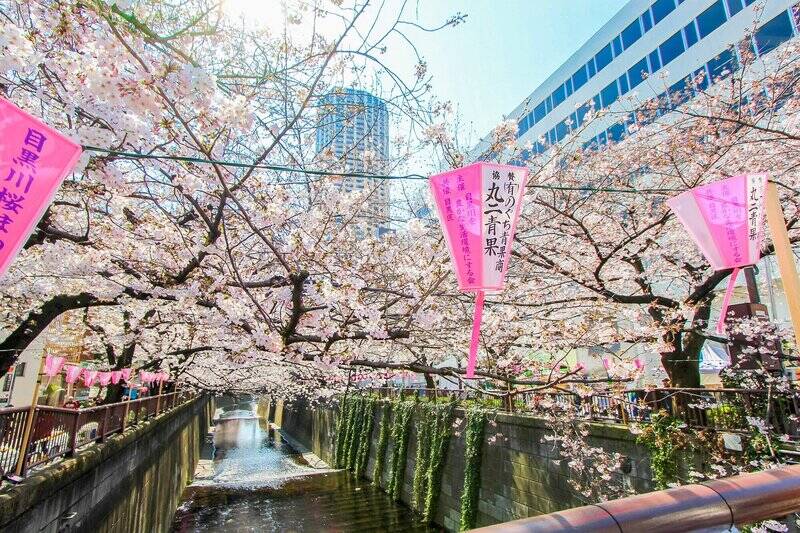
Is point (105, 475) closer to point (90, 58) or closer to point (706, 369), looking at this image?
point (90, 58)

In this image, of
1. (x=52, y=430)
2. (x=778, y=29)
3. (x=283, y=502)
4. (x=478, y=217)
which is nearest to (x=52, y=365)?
(x=52, y=430)

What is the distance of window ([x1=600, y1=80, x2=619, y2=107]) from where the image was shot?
2786 cm

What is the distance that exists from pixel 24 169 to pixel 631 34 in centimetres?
3242

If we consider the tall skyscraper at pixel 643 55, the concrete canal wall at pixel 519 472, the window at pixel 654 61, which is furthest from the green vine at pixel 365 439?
the window at pixel 654 61

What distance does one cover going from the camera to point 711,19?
2208cm

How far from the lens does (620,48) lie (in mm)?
27938

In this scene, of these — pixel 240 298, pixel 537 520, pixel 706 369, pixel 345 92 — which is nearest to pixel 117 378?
pixel 240 298

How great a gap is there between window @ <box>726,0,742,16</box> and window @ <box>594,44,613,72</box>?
7.89 m

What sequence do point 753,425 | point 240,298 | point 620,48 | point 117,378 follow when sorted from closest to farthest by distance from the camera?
point 240,298 < point 753,425 < point 117,378 < point 620,48

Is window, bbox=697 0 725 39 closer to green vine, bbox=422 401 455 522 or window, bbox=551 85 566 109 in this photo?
window, bbox=551 85 566 109

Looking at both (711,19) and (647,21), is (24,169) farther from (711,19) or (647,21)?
(647,21)

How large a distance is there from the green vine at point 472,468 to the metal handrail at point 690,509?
46.6 feet

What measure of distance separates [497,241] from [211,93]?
3.03 m

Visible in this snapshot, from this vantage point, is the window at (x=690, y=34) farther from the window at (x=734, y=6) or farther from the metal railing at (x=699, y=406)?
the metal railing at (x=699, y=406)
